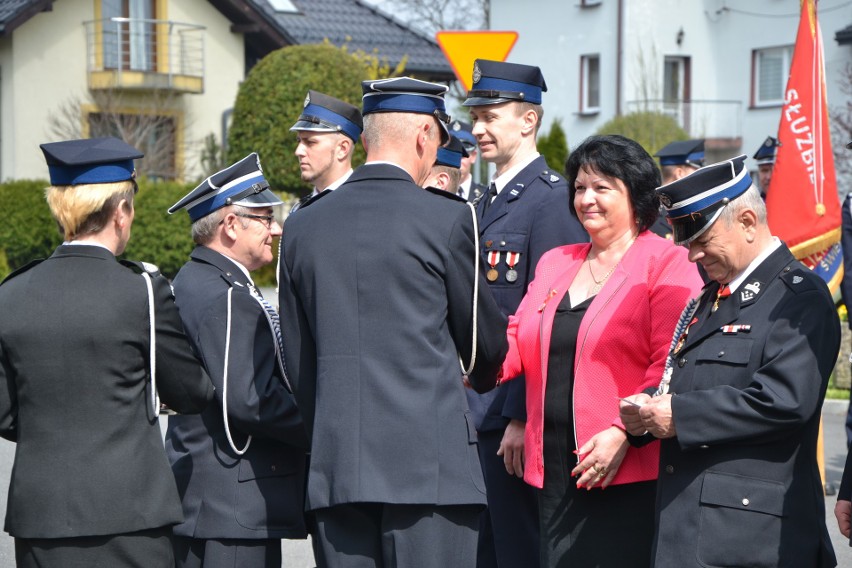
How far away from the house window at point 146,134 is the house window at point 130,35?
5.03ft

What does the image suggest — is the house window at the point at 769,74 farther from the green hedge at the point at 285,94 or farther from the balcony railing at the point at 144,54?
the green hedge at the point at 285,94

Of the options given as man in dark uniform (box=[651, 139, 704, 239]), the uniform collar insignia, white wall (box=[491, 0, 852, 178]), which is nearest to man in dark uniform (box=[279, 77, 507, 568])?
the uniform collar insignia

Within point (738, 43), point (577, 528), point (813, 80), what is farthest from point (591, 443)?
point (738, 43)

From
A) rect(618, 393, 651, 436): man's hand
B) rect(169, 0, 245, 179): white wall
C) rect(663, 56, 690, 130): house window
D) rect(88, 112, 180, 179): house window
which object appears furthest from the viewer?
rect(663, 56, 690, 130): house window

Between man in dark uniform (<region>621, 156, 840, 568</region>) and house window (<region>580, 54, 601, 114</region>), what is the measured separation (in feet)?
107

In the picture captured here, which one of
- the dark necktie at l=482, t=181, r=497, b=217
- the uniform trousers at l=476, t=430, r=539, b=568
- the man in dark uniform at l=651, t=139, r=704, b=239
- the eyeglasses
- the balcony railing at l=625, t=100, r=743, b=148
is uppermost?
the balcony railing at l=625, t=100, r=743, b=148

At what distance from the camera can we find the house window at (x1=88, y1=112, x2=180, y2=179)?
2753 cm

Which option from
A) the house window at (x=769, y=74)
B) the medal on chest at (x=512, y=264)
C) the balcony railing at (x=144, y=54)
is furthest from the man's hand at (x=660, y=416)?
the house window at (x=769, y=74)

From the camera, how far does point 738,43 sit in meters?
35.3

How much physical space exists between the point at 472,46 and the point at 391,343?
397cm

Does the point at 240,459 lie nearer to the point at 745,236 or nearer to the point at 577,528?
the point at 577,528

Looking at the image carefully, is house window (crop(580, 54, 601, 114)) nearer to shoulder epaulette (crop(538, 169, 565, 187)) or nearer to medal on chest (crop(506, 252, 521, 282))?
shoulder epaulette (crop(538, 169, 565, 187))

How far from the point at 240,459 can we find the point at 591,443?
48.8 inches

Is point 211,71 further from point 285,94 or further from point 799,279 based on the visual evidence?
point 799,279
